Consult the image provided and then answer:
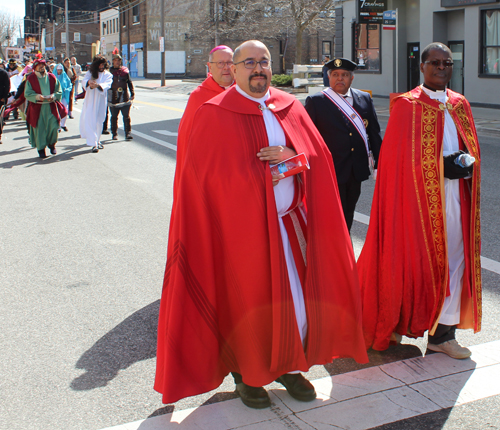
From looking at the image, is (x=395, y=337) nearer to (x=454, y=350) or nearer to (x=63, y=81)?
(x=454, y=350)

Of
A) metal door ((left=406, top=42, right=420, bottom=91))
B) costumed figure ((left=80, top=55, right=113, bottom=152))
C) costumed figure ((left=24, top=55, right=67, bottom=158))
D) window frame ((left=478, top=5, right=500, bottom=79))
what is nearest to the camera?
costumed figure ((left=24, top=55, right=67, bottom=158))

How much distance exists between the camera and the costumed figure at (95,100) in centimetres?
1321

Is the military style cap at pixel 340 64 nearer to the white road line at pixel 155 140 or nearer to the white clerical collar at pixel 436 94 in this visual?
the white clerical collar at pixel 436 94

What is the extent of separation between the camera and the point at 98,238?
6.70m

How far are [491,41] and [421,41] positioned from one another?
297 centimetres

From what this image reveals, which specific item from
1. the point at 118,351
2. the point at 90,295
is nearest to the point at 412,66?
the point at 90,295

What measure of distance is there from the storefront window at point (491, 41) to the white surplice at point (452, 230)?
17.6m

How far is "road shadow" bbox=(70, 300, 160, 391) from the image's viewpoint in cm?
366

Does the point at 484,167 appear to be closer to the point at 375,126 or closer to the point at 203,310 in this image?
the point at 375,126

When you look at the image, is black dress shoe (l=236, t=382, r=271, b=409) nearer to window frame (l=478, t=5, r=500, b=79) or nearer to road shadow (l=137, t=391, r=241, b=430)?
road shadow (l=137, t=391, r=241, b=430)

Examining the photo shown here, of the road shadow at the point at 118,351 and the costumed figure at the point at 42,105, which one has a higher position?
the costumed figure at the point at 42,105

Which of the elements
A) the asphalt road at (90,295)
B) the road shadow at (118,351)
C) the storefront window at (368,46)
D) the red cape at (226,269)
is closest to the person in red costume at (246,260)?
the red cape at (226,269)

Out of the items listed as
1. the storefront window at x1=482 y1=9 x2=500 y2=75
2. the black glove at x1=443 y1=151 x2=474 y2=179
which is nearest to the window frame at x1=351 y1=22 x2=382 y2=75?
the storefront window at x1=482 y1=9 x2=500 y2=75

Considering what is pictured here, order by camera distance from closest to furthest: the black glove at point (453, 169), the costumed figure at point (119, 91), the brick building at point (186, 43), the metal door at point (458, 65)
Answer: the black glove at point (453, 169)
the costumed figure at point (119, 91)
the metal door at point (458, 65)
the brick building at point (186, 43)
